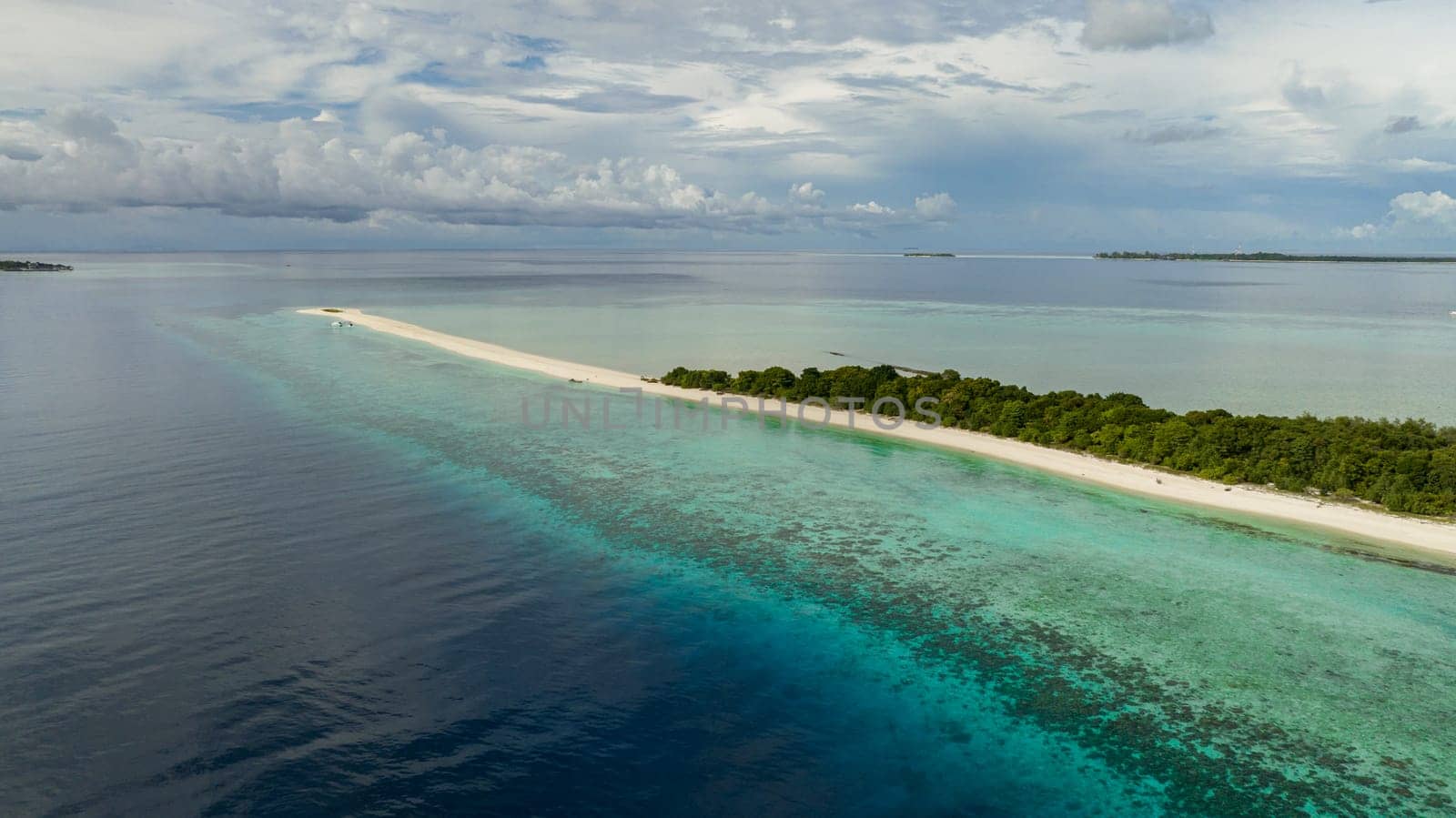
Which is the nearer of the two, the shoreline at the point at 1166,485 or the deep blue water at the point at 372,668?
the deep blue water at the point at 372,668

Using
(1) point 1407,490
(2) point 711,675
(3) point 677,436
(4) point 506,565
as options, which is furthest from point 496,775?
(1) point 1407,490

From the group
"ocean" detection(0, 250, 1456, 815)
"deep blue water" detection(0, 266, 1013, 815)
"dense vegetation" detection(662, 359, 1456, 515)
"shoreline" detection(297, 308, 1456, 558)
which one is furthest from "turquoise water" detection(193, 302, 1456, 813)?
"dense vegetation" detection(662, 359, 1456, 515)

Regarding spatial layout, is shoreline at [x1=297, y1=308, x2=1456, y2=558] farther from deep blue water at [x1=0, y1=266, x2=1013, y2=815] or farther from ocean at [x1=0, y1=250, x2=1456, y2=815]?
deep blue water at [x1=0, y1=266, x2=1013, y2=815]

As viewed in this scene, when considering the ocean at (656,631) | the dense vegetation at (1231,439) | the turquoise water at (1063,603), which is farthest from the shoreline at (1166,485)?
the turquoise water at (1063,603)

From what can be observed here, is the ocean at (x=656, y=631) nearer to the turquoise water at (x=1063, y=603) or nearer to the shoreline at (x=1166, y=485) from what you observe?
the turquoise water at (x=1063, y=603)

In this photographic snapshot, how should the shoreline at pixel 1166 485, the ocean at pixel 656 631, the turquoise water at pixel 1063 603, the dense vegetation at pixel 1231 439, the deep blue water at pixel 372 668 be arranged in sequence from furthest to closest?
the dense vegetation at pixel 1231 439 < the shoreline at pixel 1166 485 < the turquoise water at pixel 1063 603 < the ocean at pixel 656 631 < the deep blue water at pixel 372 668

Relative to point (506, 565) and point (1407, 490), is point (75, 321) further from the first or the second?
point (1407, 490)

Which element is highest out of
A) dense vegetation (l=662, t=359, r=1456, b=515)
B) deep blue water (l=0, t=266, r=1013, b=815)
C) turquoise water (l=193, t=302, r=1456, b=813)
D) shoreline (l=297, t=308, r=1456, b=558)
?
dense vegetation (l=662, t=359, r=1456, b=515)

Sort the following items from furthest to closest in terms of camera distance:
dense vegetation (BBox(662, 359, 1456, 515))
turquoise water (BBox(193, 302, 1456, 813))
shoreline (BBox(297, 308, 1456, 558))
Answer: dense vegetation (BBox(662, 359, 1456, 515)), shoreline (BBox(297, 308, 1456, 558)), turquoise water (BBox(193, 302, 1456, 813))
